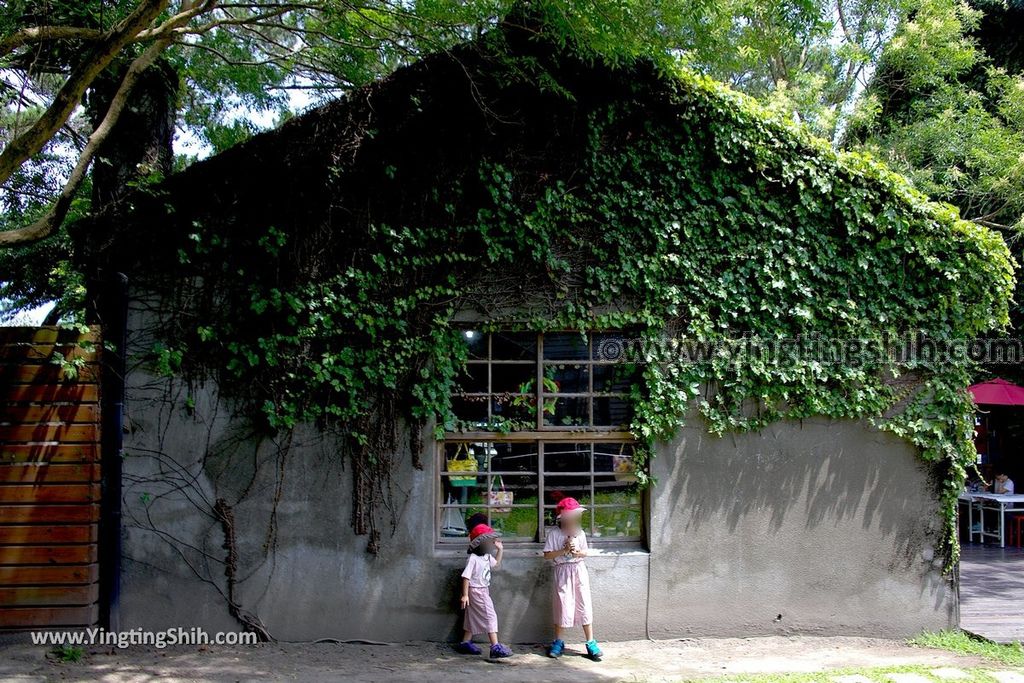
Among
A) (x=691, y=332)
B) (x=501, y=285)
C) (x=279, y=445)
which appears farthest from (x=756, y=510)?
(x=279, y=445)

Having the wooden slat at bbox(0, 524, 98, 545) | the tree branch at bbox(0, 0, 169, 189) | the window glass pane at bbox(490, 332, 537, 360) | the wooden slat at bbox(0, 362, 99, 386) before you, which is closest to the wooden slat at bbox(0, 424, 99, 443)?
the wooden slat at bbox(0, 362, 99, 386)

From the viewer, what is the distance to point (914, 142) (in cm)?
1305

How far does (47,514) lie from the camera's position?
622cm

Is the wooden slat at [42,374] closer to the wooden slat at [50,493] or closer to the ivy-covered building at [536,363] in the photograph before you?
the ivy-covered building at [536,363]

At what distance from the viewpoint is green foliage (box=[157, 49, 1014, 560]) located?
6.57 meters

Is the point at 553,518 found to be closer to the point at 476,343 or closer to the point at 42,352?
the point at 476,343

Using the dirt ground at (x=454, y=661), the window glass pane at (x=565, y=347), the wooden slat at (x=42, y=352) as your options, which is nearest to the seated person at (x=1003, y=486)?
the dirt ground at (x=454, y=661)

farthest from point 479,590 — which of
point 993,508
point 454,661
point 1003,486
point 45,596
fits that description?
point 1003,486

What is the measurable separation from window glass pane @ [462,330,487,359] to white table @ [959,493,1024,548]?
8074mm

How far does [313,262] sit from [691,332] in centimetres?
344

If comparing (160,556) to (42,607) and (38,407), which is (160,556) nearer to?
(42,607)

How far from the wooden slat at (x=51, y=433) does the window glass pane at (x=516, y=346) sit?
3498mm

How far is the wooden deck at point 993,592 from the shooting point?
22.4ft

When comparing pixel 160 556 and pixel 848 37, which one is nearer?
→ pixel 160 556
